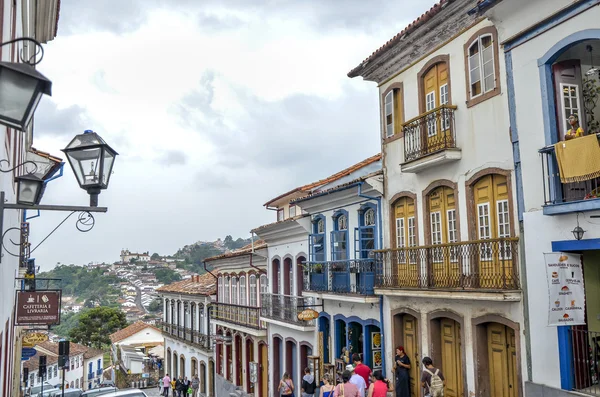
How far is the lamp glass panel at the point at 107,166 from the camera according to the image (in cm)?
585

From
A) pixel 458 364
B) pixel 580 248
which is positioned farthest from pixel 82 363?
pixel 580 248

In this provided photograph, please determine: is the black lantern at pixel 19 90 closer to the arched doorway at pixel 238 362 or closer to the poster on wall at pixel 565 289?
the poster on wall at pixel 565 289

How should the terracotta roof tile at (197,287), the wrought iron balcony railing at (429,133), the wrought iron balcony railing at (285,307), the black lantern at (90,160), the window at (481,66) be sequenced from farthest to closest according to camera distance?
the terracotta roof tile at (197,287)
the wrought iron balcony railing at (285,307)
the wrought iron balcony railing at (429,133)
the window at (481,66)
the black lantern at (90,160)

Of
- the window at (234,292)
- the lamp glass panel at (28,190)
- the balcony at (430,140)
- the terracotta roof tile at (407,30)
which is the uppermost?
the terracotta roof tile at (407,30)

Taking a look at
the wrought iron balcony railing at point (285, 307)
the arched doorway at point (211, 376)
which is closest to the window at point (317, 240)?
the wrought iron balcony railing at point (285, 307)

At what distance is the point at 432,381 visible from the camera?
12.1 metres

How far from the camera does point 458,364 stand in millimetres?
13781

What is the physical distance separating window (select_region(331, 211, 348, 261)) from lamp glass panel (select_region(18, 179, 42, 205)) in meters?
12.5

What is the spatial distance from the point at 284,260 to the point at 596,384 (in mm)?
14593

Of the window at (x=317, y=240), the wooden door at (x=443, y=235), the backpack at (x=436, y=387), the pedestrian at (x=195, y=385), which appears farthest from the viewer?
the pedestrian at (x=195, y=385)

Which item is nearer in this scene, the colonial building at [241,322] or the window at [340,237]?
the window at [340,237]

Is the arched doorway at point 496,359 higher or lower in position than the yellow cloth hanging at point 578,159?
lower

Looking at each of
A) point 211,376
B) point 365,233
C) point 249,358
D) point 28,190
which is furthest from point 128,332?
point 28,190

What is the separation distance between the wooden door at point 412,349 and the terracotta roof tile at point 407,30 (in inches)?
280
